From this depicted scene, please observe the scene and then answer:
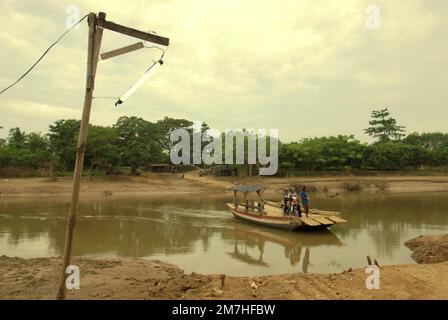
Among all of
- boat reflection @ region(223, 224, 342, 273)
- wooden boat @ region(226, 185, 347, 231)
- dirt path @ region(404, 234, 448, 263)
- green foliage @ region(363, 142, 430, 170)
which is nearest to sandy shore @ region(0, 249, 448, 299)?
dirt path @ region(404, 234, 448, 263)

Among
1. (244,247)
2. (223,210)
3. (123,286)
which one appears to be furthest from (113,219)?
(123,286)

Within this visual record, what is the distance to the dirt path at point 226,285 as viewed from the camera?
Answer: 7.39 m

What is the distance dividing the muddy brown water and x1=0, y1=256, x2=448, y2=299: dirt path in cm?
260

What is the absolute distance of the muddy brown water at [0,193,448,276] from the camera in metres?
12.6

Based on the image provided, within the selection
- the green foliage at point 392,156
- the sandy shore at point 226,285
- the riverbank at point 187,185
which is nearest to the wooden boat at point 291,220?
the sandy shore at point 226,285

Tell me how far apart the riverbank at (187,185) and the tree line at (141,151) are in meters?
2.54

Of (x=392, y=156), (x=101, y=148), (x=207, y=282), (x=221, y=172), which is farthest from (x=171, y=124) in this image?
(x=207, y=282)

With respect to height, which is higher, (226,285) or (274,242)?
(226,285)

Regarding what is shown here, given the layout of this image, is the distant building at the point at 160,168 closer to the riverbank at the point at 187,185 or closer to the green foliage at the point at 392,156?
the riverbank at the point at 187,185

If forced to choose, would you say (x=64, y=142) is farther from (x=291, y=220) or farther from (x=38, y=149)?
(x=291, y=220)

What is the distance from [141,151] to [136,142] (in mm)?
1301

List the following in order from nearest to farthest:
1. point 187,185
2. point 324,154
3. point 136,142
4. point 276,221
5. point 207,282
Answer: point 207,282, point 276,221, point 187,185, point 136,142, point 324,154

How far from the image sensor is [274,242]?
1560 centimetres
